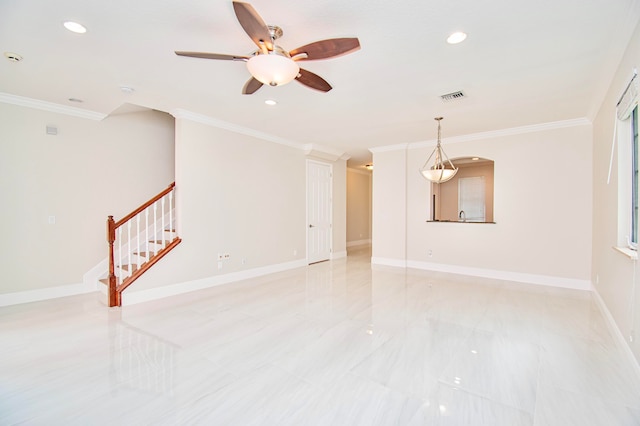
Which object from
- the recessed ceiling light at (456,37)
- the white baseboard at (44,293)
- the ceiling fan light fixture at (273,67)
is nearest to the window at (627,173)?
the recessed ceiling light at (456,37)

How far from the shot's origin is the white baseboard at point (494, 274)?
4.74 meters

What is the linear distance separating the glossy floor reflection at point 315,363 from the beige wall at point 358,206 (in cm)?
592

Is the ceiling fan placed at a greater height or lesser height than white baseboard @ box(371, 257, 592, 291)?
greater

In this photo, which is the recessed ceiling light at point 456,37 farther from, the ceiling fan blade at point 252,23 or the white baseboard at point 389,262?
the white baseboard at point 389,262

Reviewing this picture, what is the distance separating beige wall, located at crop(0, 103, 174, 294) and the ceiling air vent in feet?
15.9

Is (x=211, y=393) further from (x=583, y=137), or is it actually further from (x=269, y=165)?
(x=583, y=137)

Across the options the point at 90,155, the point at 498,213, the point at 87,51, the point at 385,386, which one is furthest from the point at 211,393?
the point at 498,213

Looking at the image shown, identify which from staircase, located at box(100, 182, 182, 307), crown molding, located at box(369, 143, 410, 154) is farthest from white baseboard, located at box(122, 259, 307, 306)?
crown molding, located at box(369, 143, 410, 154)

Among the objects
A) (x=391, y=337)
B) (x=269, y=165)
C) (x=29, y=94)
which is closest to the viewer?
(x=391, y=337)

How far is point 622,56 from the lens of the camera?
2670mm

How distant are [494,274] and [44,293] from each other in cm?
730

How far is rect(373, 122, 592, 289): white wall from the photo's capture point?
15.5 ft

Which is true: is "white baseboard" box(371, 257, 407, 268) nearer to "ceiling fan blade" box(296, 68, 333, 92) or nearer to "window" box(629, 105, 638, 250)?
"window" box(629, 105, 638, 250)

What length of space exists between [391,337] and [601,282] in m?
3.16
